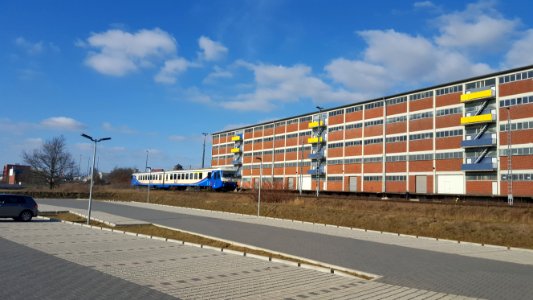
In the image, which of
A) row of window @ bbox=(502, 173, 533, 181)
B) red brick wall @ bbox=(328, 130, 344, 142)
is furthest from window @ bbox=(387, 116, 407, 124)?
row of window @ bbox=(502, 173, 533, 181)

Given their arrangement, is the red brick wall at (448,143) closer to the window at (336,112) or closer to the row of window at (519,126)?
the row of window at (519,126)

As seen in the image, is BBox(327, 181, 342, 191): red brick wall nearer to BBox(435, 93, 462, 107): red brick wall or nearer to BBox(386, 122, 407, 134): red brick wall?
BBox(386, 122, 407, 134): red brick wall

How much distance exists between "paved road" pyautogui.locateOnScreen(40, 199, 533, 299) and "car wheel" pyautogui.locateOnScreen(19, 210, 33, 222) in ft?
34.4

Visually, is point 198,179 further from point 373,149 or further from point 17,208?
point 17,208

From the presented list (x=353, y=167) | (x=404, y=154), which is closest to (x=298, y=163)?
(x=353, y=167)

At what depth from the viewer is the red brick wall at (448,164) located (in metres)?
55.1

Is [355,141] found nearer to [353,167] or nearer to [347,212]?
[353,167]

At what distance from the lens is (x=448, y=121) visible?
5697 centimetres

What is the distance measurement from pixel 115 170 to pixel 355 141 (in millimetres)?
83172

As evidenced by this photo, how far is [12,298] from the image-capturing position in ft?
23.3

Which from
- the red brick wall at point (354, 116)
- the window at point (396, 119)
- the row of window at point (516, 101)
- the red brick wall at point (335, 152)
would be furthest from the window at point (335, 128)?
the row of window at point (516, 101)

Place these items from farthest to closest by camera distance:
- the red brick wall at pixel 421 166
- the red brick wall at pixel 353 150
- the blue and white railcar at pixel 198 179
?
the red brick wall at pixel 353 150
the red brick wall at pixel 421 166
the blue and white railcar at pixel 198 179

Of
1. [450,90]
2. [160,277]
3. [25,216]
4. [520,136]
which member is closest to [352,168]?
[450,90]

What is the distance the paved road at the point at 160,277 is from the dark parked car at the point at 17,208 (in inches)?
411
